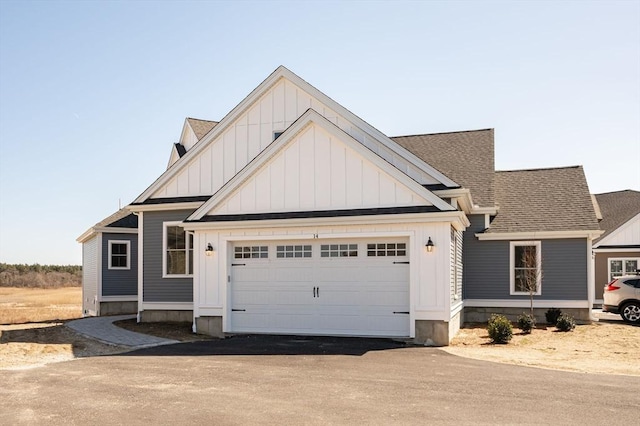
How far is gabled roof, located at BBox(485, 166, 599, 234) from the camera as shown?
20.9 metres

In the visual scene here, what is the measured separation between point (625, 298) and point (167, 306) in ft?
51.3

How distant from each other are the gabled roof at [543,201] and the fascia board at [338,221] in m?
6.16

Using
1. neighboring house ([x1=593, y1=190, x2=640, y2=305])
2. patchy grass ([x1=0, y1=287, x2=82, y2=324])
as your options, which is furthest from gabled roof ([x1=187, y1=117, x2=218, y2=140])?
neighboring house ([x1=593, y1=190, x2=640, y2=305])

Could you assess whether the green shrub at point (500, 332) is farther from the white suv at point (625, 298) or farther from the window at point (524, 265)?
the white suv at point (625, 298)

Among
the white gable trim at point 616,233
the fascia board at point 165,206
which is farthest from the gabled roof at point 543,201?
the fascia board at point 165,206

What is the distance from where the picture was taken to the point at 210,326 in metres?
17.0

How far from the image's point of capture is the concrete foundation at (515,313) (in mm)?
20406

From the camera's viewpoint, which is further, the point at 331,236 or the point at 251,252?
the point at 251,252

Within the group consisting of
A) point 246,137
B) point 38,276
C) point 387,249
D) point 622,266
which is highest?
point 246,137

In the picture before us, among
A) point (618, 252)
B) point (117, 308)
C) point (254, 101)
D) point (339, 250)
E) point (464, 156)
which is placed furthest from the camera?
point (618, 252)

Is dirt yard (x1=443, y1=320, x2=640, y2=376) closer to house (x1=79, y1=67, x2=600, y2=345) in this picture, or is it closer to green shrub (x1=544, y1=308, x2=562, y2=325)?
green shrub (x1=544, y1=308, x2=562, y2=325)

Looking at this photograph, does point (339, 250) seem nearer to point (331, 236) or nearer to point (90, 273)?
point (331, 236)

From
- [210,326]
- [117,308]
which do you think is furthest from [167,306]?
[117,308]

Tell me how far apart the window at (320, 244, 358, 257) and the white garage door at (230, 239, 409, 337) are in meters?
0.03
